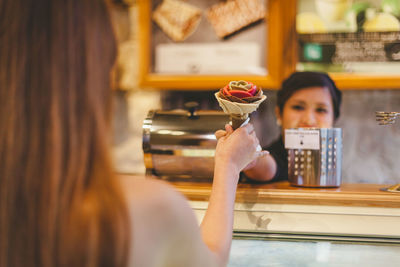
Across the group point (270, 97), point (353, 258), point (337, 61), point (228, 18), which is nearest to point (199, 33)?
point (228, 18)

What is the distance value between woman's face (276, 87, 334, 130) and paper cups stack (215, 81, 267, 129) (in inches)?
26.8

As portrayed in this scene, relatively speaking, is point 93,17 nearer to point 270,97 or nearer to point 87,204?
point 87,204

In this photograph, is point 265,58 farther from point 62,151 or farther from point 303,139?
point 62,151

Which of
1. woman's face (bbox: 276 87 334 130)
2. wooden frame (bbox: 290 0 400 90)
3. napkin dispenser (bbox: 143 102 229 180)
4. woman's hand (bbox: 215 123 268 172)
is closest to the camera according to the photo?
woman's hand (bbox: 215 123 268 172)

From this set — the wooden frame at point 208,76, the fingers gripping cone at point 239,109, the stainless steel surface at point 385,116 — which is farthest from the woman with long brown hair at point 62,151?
the wooden frame at point 208,76

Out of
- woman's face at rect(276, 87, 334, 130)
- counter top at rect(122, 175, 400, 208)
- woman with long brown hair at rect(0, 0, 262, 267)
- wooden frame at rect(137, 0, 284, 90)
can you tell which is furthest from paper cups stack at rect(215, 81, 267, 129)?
wooden frame at rect(137, 0, 284, 90)

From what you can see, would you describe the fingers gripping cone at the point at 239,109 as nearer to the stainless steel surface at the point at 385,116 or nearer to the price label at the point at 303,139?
the price label at the point at 303,139

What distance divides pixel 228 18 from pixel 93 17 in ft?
5.20

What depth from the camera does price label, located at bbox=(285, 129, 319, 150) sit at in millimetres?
1407

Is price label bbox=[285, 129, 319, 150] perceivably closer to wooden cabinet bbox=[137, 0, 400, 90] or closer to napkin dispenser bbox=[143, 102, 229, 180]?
napkin dispenser bbox=[143, 102, 229, 180]

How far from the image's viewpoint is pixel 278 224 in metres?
1.31

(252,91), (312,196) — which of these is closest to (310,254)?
(312,196)

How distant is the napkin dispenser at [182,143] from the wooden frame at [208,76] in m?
0.55

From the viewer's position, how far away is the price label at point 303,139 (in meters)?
1.41
